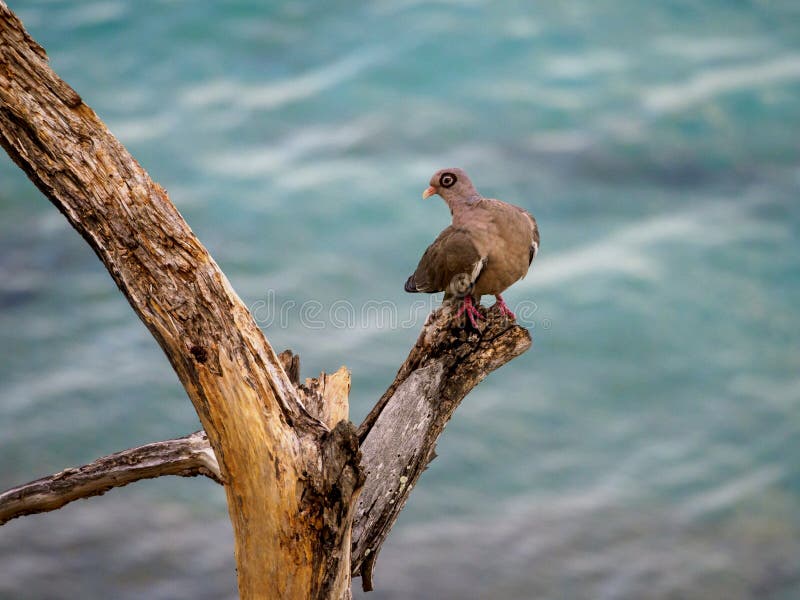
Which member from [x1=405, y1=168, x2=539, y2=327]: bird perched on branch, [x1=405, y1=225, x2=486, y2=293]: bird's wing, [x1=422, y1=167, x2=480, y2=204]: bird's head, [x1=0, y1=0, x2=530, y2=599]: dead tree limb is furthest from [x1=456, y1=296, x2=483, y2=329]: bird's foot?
[x1=0, y1=0, x2=530, y2=599]: dead tree limb

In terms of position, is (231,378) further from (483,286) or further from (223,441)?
(483,286)

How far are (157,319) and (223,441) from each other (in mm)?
568

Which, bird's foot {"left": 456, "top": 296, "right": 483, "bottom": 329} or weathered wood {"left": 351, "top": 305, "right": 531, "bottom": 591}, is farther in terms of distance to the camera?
bird's foot {"left": 456, "top": 296, "right": 483, "bottom": 329}

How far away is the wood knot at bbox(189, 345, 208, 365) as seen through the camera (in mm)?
3492

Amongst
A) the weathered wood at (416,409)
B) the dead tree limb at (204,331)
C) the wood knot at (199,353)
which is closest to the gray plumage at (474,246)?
the weathered wood at (416,409)

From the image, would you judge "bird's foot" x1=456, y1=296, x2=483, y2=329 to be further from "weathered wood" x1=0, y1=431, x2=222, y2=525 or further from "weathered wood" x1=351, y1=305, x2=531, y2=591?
"weathered wood" x1=0, y1=431, x2=222, y2=525

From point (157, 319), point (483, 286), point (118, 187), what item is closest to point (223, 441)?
point (157, 319)

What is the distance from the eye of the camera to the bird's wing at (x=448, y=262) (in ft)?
14.1

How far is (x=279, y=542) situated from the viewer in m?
3.55

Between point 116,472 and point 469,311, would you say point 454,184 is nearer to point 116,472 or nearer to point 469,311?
point 469,311

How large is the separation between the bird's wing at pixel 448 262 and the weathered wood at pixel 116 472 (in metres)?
1.40

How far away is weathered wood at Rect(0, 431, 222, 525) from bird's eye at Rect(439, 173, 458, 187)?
174 centimetres

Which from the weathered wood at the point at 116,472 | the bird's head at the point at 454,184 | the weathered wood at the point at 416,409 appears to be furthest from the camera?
the bird's head at the point at 454,184

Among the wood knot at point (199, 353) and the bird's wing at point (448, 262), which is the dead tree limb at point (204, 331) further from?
the bird's wing at point (448, 262)
